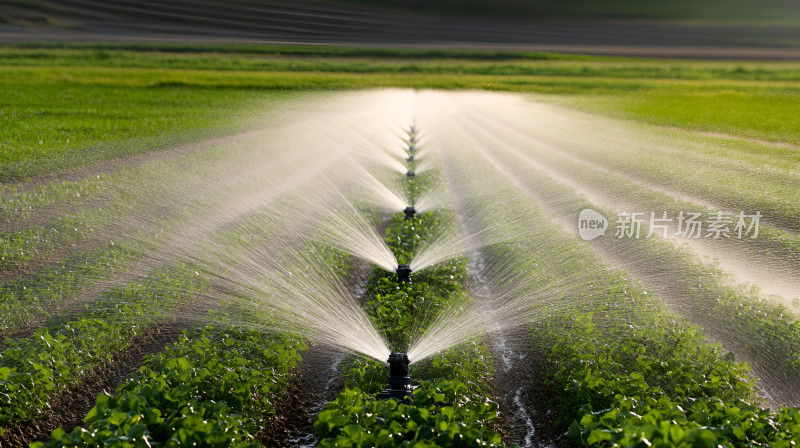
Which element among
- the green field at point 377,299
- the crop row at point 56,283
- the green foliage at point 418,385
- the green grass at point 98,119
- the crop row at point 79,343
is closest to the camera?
the green foliage at point 418,385

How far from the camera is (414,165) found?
51.8ft

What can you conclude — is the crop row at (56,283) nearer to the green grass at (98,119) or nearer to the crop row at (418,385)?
the crop row at (418,385)

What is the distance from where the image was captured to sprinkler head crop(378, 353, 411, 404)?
4.77m

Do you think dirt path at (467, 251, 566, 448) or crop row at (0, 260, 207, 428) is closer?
crop row at (0, 260, 207, 428)

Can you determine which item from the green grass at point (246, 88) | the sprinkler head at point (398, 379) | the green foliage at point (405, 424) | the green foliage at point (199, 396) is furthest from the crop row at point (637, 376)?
the green grass at point (246, 88)

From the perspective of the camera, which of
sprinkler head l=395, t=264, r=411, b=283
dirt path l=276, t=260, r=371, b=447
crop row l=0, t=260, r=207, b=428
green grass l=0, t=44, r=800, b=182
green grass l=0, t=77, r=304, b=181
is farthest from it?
green grass l=0, t=44, r=800, b=182

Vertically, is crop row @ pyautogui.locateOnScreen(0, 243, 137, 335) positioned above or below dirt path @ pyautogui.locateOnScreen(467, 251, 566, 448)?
above

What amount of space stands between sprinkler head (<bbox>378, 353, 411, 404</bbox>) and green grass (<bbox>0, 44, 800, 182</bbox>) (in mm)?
9464

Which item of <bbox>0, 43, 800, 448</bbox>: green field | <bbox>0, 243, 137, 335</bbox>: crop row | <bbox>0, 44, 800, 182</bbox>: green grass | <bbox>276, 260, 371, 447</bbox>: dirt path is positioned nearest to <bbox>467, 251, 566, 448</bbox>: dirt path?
<bbox>0, 43, 800, 448</bbox>: green field

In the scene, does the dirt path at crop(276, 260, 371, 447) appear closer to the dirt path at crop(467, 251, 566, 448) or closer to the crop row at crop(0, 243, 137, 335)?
the dirt path at crop(467, 251, 566, 448)

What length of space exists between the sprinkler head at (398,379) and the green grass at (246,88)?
31.1 feet

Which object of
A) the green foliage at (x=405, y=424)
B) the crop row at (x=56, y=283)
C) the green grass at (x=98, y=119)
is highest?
the green grass at (x=98, y=119)

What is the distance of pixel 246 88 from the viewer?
142 feet

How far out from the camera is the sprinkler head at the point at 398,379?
4.77 meters
